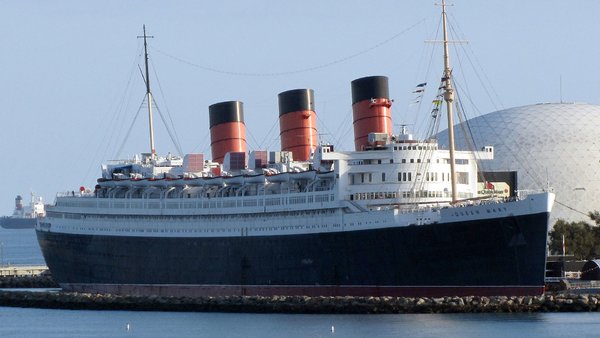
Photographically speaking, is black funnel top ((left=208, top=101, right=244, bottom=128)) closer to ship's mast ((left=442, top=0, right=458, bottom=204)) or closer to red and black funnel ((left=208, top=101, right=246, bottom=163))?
red and black funnel ((left=208, top=101, right=246, bottom=163))

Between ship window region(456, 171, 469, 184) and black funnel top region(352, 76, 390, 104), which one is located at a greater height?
black funnel top region(352, 76, 390, 104)

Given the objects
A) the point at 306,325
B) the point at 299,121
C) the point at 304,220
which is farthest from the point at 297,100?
the point at 306,325

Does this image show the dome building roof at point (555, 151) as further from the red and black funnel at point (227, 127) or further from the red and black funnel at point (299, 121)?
the red and black funnel at point (299, 121)

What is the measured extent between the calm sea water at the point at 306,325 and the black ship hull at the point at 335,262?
149 inches

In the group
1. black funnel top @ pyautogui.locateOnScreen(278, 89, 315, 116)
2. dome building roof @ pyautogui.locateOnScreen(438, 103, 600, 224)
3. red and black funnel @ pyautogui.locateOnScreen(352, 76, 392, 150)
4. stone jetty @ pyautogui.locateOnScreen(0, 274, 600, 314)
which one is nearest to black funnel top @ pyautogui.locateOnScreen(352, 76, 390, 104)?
red and black funnel @ pyautogui.locateOnScreen(352, 76, 392, 150)

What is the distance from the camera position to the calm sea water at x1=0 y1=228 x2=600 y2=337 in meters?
64.9

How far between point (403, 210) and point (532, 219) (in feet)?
22.9

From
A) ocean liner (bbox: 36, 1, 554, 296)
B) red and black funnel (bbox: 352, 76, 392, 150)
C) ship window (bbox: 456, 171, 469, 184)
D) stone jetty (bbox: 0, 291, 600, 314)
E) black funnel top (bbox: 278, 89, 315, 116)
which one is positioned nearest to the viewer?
stone jetty (bbox: 0, 291, 600, 314)

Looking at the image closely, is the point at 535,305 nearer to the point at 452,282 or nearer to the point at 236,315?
the point at 452,282

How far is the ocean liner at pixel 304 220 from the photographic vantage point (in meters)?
73.4

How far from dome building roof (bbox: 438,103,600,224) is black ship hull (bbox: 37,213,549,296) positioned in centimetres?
3639

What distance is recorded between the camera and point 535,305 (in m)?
70.7

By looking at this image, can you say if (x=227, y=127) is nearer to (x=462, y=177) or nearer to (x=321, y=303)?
(x=462, y=177)

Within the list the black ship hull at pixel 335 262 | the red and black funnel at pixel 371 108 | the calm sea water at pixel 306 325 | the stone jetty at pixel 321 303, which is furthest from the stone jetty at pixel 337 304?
the red and black funnel at pixel 371 108
